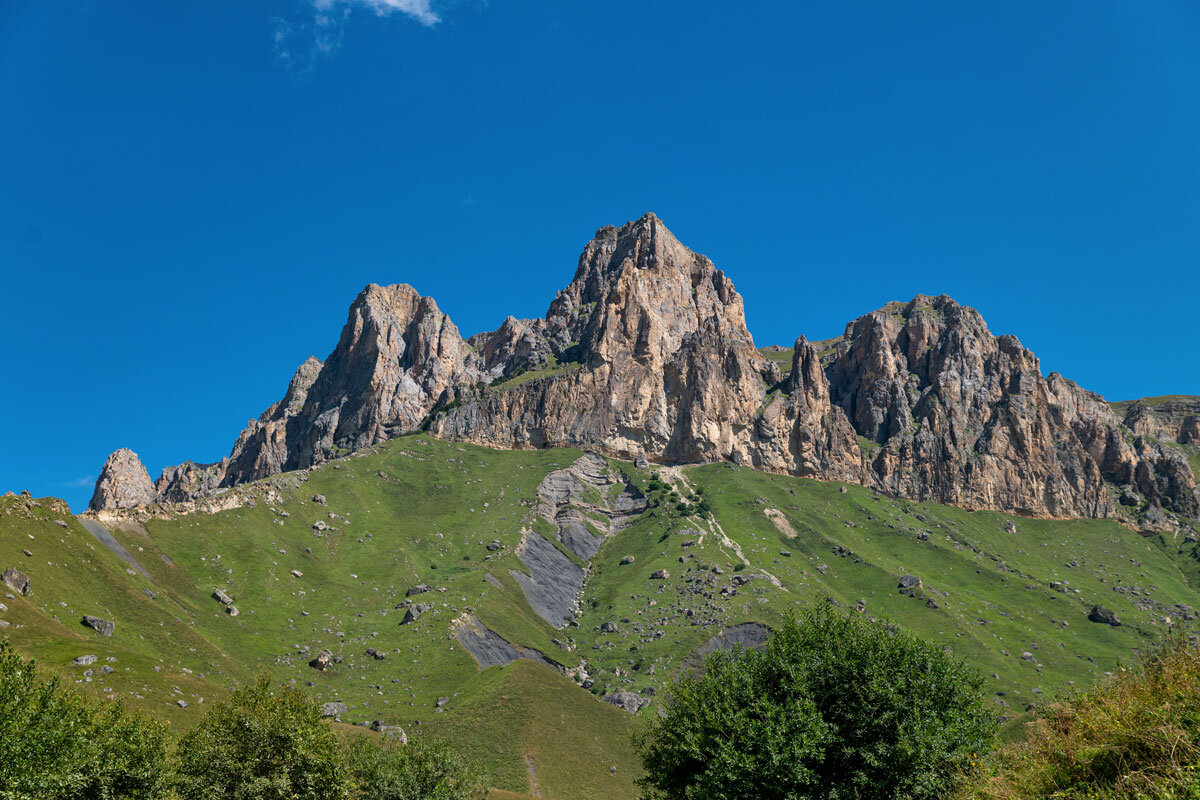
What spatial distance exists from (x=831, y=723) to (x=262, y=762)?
3526cm

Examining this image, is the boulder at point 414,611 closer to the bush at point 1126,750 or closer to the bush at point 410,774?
the bush at point 410,774

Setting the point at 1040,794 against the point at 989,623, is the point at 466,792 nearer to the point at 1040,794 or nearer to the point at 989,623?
the point at 1040,794

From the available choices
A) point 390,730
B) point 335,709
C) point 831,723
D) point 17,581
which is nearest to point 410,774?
point 831,723

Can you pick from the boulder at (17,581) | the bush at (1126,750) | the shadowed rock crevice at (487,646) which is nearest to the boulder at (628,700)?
the shadowed rock crevice at (487,646)

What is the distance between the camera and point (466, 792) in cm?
6366

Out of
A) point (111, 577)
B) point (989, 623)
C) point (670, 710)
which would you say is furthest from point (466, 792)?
point (989, 623)

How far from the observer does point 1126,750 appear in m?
22.6

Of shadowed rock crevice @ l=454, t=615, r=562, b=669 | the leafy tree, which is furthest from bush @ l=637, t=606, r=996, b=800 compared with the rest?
shadowed rock crevice @ l=454, t=615, r=562, b=669

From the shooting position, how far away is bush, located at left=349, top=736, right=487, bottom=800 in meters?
58.8

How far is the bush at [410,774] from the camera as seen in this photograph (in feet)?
193

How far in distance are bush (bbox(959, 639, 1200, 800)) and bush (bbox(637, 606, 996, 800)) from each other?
1140 centimetres

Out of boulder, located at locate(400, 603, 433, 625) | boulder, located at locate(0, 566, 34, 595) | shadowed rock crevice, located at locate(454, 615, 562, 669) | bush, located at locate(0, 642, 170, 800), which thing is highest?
boulder, located at locate(0, 566, 34, 595)

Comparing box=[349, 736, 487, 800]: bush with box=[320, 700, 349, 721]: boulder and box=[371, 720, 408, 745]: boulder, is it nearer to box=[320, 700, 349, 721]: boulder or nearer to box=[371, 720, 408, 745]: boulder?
box=[371, 720, 408, 745]: boulder

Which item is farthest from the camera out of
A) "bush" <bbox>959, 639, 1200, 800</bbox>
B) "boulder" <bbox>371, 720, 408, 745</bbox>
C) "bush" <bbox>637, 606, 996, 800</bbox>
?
"boulder" <bbox>371, 720, 408, 745</bbox>
